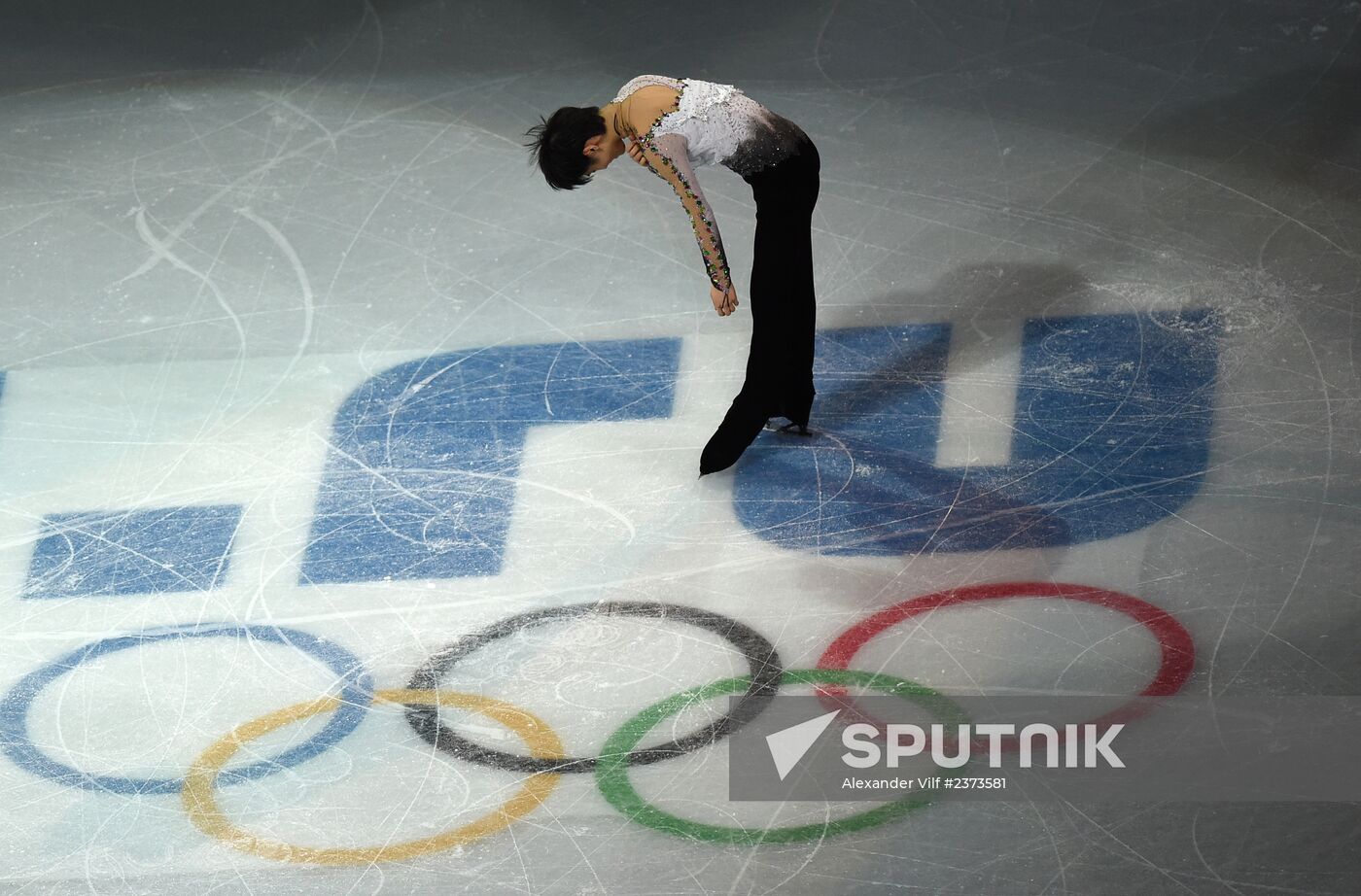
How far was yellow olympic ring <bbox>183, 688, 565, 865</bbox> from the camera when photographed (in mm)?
3424

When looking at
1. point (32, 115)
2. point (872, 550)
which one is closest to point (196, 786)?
point (872, 550)

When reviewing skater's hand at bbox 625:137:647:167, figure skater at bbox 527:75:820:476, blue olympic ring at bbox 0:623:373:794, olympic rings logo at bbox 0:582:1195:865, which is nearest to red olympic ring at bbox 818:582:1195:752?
olympic rings logo at bbox 0:582:1195:865

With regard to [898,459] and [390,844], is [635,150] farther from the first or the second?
[390,844]

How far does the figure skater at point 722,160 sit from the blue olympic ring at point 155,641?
4.43ft

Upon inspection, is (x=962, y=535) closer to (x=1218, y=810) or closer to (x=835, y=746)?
(x=835, y=746)

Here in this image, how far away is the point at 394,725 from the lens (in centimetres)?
375

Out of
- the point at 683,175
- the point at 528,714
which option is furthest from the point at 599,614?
the point at 683,175

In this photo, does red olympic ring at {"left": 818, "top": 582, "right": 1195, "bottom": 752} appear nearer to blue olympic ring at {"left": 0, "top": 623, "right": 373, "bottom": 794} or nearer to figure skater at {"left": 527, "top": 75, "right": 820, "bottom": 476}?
figure skater at {"left": 527, "top": 75, "right": 820, "bottom": 476}

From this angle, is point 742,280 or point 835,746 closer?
point 835,746

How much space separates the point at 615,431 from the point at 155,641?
141cm

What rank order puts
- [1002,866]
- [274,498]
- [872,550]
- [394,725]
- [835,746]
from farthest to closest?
[274,498] < [872,550] < [394,725] < [835,746] < [1002,866]

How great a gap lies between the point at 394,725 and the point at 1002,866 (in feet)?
4.88

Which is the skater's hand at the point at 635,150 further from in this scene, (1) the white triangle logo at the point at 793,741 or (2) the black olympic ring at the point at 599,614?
(1) the white triangle logo at the point at 793,741

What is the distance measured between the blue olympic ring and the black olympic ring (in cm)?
16
